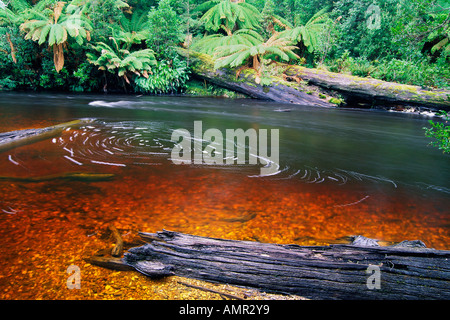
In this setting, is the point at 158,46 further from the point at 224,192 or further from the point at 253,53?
the point at 224,192

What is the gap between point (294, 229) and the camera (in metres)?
2.44

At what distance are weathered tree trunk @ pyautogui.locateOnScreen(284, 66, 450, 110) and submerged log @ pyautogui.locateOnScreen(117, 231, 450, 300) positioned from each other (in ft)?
36.7

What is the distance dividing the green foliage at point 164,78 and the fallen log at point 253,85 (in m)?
0.73

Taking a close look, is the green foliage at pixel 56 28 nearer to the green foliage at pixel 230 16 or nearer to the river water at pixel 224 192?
the river water at pixel 224 192

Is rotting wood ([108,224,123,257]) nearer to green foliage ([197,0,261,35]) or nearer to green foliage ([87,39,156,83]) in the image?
green foliage ([87,39,156,83])

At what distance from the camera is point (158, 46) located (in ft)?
46.2

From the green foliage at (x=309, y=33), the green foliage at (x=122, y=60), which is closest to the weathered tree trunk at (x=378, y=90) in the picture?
the green foliage at (x=309, y=33)

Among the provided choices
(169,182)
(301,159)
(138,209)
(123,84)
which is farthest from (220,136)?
(123,84)

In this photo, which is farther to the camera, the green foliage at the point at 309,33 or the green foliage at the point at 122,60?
the green foliage at the point at 309,33

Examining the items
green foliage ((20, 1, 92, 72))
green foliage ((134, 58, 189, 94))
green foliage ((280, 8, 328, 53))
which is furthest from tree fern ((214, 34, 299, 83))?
green foliage ((20, 1, 92, 72))

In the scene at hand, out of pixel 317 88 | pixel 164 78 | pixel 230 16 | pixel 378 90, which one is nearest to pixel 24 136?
pixel 164 78

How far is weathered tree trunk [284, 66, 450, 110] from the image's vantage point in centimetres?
1030

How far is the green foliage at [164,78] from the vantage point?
13516 millimetres

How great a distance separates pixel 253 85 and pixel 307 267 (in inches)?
495
